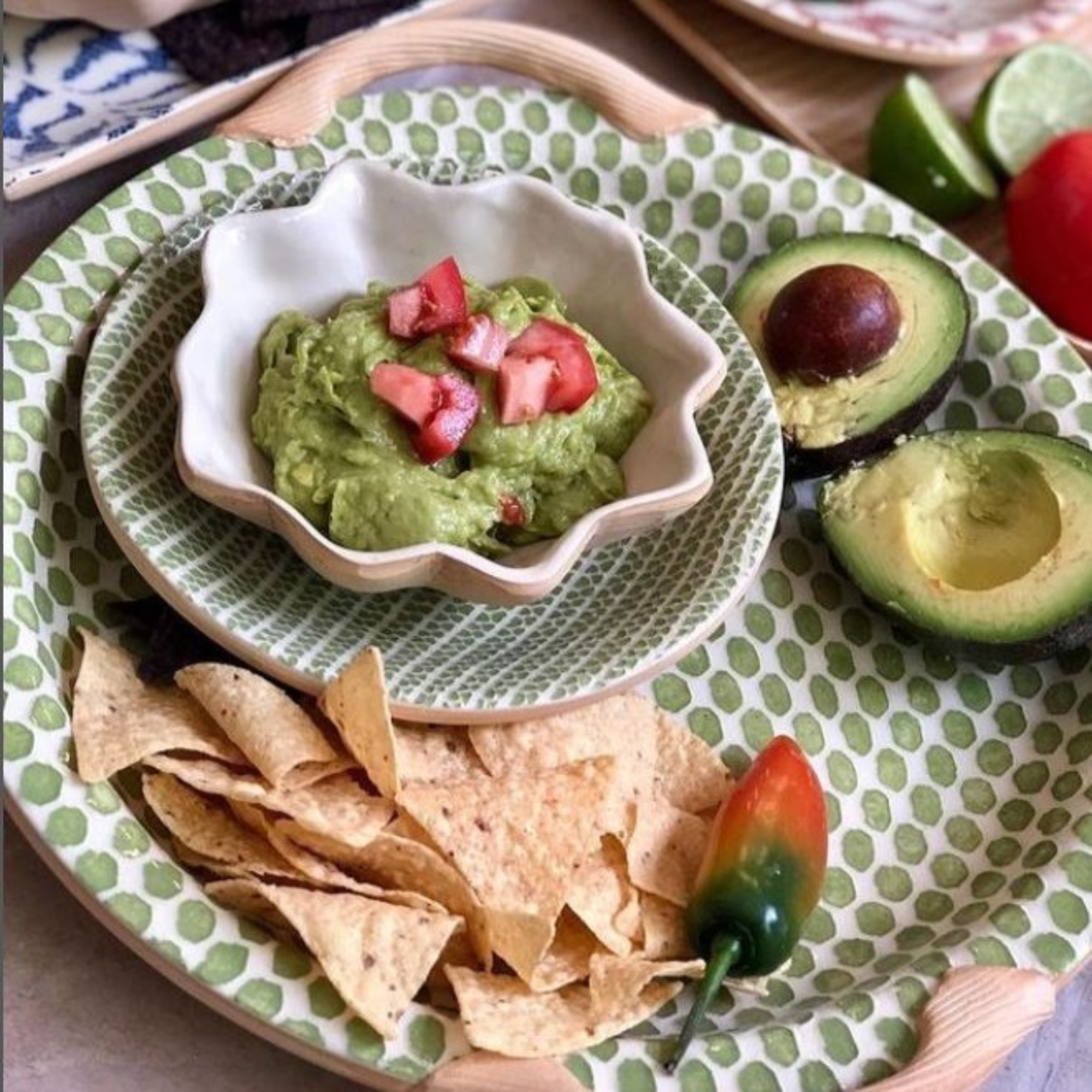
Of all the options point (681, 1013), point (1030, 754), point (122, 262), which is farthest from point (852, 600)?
point (122, 262)

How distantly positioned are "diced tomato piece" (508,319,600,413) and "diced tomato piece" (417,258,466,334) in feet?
0.25

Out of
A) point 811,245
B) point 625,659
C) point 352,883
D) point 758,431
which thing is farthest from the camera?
point 811,245

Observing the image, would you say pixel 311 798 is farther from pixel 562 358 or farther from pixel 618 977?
pixel 562 358

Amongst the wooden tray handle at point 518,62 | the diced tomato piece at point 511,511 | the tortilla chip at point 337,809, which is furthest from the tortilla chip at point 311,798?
the wooden tray handle at point 518,62

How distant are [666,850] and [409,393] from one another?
59cm

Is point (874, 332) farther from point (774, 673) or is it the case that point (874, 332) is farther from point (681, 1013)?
point (681, 1013)

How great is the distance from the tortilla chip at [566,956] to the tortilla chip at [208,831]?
0.91 ft

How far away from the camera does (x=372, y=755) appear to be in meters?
1.75

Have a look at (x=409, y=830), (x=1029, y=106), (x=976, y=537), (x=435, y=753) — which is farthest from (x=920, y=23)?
(x=409, y=830)

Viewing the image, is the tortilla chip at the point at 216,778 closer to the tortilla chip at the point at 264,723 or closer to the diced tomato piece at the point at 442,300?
the tortilla chip at the point at 264,723

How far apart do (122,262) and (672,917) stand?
3.53 ft

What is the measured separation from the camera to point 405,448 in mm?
1884

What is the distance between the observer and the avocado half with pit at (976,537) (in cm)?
202

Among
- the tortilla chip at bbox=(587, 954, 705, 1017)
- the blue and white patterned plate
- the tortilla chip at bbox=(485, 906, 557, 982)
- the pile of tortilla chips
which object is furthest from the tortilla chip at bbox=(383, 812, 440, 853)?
the blue and white patterned plate
